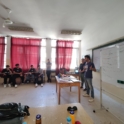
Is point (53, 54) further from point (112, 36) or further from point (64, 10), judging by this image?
point (112, 36)

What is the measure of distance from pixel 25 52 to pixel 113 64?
5.16 metres

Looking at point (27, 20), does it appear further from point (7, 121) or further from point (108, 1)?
point (7, 121)

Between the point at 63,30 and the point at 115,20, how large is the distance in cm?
217

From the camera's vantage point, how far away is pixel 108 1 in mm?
2174

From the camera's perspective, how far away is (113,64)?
2.14 m

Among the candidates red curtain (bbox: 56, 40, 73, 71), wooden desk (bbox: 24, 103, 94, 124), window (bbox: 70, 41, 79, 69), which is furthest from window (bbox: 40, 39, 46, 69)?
wooden desk (bbox: 24, 103, 94, 124)

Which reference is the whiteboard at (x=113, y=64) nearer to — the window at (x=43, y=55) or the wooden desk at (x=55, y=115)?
the wooden desk at (x=55, y=115)

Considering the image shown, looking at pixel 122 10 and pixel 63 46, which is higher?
pixel 122 10

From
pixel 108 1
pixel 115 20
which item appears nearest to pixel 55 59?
pixel 115 20

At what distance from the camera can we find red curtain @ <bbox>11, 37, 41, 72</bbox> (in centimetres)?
566

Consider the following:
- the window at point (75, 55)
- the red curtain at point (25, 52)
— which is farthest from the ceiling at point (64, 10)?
the window at point (75, 55)

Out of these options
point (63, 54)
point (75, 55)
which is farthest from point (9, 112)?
point (75, 55)

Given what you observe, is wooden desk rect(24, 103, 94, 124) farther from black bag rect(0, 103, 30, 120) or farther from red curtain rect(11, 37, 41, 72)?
red curtain rect(11, 37, 41, 72)

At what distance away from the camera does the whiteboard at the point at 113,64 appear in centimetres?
203
